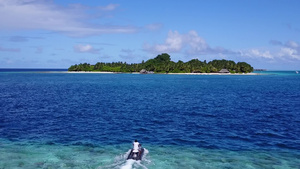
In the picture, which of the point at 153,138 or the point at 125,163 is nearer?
the point at 125,163

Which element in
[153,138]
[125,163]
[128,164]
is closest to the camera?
[128,164]

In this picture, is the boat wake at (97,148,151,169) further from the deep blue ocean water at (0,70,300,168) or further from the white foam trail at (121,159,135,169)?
the deep blue ocean water at (0,70,300,168)

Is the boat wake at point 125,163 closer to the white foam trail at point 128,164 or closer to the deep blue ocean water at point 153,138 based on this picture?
the white foam trail at point 128,164

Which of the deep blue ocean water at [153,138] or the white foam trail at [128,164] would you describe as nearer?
the white foam trail at [128,164]

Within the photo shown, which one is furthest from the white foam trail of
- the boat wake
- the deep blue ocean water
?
the deep blue ocean water

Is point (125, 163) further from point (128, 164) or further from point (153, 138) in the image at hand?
point (153, 138)

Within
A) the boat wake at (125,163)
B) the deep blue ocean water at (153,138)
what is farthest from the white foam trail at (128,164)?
the deep blue ocean water at (153,138)

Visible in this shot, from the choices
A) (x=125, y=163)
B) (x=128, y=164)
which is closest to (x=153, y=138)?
(x=125, y=163)

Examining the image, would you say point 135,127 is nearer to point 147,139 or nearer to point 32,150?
point 147,139

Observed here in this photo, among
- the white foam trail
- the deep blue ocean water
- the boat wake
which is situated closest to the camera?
the white foam trail

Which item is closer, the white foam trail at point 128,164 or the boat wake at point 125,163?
the white foam trail at point 128,164

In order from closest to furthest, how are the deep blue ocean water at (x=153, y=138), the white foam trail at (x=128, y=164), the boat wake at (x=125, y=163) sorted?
the white foam trail at (x=128, y=164) < the boat wake at (x=125, y=163) < the deep blue ocean water at (x=153, y=138)

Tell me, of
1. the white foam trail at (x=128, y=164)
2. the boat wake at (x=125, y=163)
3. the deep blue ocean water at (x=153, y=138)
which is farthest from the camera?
the deep blue ocean water at (x=153, y=138)

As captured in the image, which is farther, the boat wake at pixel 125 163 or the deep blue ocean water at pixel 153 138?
the deep blue ocean water at pixel 153 138
